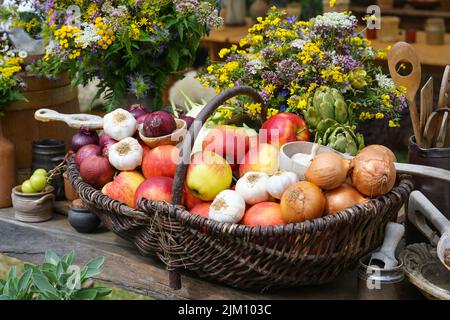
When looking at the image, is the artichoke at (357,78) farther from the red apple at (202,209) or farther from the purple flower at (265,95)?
the red apple at (202,209)

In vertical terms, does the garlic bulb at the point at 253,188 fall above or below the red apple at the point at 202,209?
above

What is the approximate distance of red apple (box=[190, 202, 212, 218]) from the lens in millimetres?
1523

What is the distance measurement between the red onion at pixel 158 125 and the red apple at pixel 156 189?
15 cm

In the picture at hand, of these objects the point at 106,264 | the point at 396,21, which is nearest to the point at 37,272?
the point at 106,264

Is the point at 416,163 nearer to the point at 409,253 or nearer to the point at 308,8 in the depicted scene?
the point at 409,253

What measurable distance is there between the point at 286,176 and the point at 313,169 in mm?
68

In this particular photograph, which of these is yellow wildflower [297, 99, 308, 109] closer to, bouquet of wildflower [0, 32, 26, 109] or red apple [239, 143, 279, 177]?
red apple [239, 143, 279, 177]

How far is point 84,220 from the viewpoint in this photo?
1.89 meters

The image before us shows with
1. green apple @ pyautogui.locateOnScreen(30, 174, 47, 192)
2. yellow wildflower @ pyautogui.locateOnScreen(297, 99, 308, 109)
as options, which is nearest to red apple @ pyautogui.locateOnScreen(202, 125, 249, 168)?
yellow wildflower @ pyautogui.locateOnScreen(297, 99, 308, 109)

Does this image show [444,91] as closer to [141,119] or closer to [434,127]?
[434,127]

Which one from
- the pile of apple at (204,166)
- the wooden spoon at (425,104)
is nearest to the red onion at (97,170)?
the pile of apple at (204,166)

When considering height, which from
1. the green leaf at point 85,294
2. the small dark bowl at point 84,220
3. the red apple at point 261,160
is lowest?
the small dark bowl at point 84,220

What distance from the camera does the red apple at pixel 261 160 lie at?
1608mm

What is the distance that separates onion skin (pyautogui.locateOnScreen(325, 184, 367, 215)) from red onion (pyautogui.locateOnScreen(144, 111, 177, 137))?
0.47 metres
